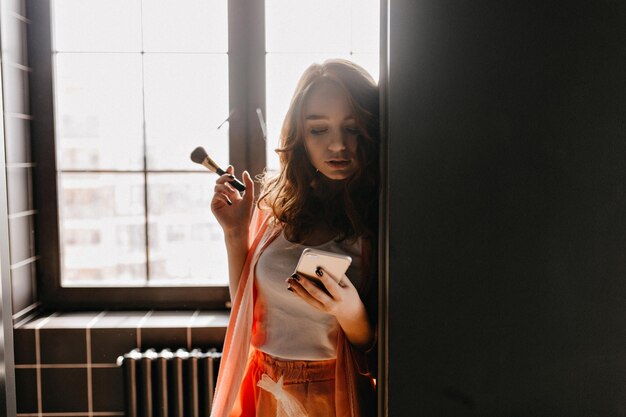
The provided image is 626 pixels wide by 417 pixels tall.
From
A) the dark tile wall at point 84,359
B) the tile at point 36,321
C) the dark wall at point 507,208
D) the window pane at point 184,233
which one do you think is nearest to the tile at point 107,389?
the dark tile wall at point 84,359

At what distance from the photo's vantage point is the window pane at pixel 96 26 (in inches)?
69.5

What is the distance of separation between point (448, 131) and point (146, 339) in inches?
58.3

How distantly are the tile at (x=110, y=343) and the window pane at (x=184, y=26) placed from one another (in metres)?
0.97

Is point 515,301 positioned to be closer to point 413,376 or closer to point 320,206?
point 413,376

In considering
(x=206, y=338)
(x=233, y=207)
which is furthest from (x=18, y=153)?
(x=233, y=207)

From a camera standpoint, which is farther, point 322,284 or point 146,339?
point 146,339

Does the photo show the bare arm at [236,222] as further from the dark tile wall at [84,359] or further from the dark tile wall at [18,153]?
the dark tile wall at [18,153]

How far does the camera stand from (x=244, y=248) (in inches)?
43.1

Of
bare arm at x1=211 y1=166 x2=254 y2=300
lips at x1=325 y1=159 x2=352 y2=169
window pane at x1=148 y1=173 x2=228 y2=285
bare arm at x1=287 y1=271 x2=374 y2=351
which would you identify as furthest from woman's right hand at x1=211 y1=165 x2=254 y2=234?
window pane at x1=148 y1=173 x2=228 y2=285

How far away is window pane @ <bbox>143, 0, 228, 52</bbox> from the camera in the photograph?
1.75m

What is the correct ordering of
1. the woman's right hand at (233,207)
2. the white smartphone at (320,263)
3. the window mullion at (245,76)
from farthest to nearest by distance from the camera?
1. the window mullion at (245,76)
2. the woman's right hand at (233,207)
3. the white smartphone at (320,263)

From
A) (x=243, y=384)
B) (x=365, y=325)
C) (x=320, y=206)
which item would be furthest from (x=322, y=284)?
(x=243, y=384)

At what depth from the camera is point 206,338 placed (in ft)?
5.32

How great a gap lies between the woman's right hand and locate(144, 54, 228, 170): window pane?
73 centimetres
